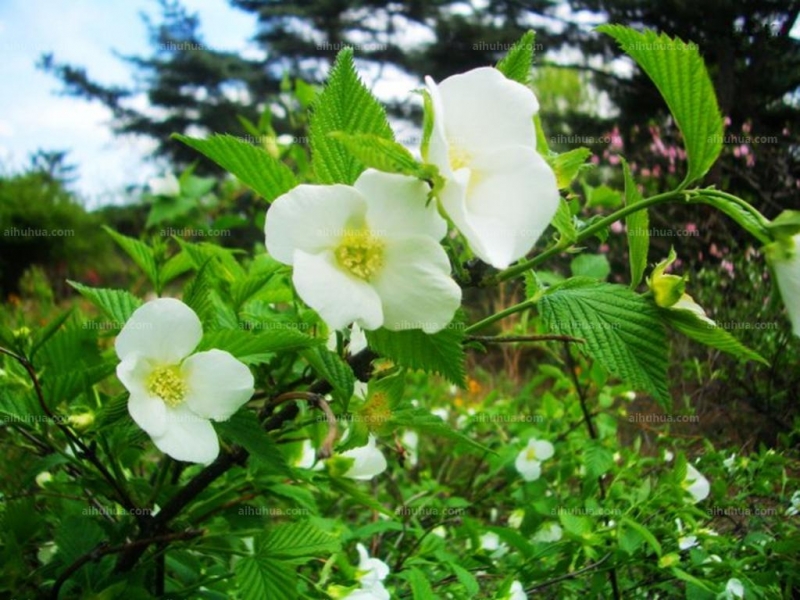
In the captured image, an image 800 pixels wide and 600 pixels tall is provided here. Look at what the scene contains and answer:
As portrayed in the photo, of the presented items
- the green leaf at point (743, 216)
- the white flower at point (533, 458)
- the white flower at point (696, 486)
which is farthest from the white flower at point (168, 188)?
the green leaf at point (743, 216)

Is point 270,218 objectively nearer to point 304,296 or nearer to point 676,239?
point 304,296

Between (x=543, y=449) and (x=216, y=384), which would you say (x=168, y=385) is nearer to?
(x=216, y=384)

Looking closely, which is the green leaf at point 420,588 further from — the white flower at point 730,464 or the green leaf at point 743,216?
the white flower at point 730,464

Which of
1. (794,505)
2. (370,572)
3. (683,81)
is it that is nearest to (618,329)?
(683,81)

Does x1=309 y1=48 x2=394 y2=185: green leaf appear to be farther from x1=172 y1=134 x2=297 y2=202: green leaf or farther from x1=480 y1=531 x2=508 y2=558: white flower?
x1=480 y1=531 x2=508 y2=558: white flower

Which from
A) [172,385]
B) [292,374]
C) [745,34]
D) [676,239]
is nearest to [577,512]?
[292,374]

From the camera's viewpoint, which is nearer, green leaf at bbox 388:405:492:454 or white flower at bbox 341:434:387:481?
green leaf at bbox 388:405:492:454

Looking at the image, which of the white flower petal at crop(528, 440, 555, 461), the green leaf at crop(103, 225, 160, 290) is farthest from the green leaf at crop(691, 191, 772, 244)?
the white flower petal at crop(528, 440, 555, 461)

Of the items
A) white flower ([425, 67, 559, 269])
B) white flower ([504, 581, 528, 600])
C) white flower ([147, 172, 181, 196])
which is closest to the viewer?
white flower ([425, 67, 559, 269])
